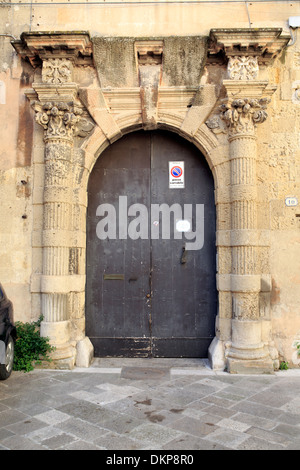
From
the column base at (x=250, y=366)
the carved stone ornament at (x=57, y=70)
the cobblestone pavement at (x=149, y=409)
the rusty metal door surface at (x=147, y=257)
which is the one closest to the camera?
the cobblestone pavement at (x=149, y=409)

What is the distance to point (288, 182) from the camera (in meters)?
5.69

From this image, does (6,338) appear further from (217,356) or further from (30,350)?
Result: (217,356)

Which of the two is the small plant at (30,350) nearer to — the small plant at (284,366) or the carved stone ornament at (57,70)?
the small plant at (284,366)

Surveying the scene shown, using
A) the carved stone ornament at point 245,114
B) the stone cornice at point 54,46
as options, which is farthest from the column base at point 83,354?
the stone cornice at point 54,46

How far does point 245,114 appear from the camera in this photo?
5.46 m

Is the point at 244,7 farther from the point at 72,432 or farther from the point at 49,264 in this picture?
the point at 72,432

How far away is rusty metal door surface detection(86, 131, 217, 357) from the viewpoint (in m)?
Answer: 5.84

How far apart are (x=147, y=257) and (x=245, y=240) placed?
151cm

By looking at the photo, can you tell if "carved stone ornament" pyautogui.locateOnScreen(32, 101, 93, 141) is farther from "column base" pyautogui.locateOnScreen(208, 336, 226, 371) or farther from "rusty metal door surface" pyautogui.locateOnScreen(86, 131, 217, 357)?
"column base" pyautogui.locateOnScreen(208, 336, 226, 371)

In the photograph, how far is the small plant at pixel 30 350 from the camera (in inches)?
205

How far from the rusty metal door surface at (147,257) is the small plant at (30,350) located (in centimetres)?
79

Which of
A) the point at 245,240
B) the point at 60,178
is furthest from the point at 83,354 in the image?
the point at 245,240

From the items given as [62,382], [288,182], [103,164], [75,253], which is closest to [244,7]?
[288,182]
